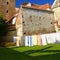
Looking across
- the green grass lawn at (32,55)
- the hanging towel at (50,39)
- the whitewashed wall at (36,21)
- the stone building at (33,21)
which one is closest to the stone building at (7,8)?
the whitewashed wall at (36,21)

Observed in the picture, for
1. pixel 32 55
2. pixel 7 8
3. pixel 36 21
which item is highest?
pixel 7 8

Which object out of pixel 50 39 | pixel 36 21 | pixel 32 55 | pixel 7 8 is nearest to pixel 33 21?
pixel 36 21

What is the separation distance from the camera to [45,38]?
90.0 ft

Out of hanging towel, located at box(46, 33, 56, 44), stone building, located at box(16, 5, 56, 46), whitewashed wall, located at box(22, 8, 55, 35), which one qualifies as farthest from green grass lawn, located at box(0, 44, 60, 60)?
whitewashed wall, located at box(22, 8, 55, 35)

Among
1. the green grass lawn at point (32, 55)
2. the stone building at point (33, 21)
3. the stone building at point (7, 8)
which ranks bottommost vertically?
the green grass lawn at point (32, 55)

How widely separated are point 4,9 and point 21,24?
23.0m

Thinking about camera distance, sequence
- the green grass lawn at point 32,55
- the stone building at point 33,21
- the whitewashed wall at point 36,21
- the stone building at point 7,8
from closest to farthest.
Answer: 1. the green grass lawn at point 32,55
2. the stone building at point 33,21
3. the whitewashed wall at point 36,21
4. the stone building at point 7,8

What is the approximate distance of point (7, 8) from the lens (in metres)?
57.6

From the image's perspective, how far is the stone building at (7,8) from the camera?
183ft

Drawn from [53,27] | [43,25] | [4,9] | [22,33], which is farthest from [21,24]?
[4,9]

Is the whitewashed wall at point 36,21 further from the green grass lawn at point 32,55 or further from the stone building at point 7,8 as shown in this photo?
the stone building at point 7,8

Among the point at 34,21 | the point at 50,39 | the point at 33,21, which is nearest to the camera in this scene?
the point at 50,39

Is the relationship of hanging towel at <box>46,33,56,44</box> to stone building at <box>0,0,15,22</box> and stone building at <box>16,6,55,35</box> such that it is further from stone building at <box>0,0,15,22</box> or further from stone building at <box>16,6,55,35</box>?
stone building at <box>0,0,15,22</box>

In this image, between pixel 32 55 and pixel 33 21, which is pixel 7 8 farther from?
pixel 32 55
